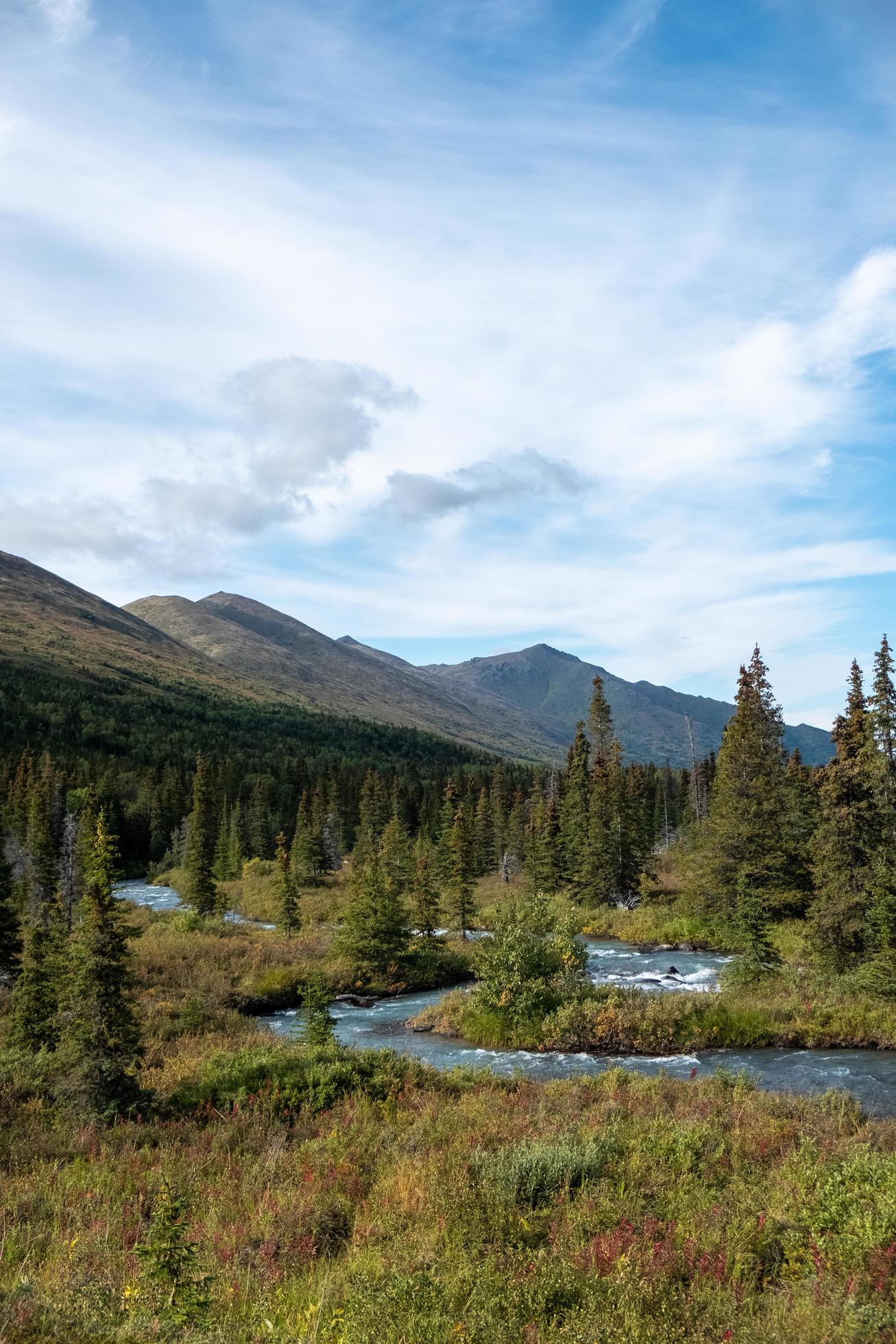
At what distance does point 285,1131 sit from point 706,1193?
731cm

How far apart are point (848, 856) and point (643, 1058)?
13137mm

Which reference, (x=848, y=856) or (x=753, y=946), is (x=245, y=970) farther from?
(x=848, y=856)

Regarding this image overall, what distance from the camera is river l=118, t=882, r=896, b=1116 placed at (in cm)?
2009

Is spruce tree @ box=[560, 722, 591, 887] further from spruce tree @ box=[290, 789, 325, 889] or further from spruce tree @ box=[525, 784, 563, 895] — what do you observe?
spruce tree @ box=[290, 789, 325, 889]

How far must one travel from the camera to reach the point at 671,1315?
6293 millimetres

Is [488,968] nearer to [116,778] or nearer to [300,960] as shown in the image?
[300,960]

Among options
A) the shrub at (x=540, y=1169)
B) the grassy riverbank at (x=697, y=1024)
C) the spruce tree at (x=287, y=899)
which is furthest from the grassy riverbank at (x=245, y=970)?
the shrub at (x=540, y=1169)

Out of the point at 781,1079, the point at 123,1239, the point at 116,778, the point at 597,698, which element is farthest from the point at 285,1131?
the point at 116,778

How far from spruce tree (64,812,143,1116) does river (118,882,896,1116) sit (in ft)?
29.4

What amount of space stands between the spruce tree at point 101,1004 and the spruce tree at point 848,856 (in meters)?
26.5

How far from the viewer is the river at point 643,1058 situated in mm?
20094

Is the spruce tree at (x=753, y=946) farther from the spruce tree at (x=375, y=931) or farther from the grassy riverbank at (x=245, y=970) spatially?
the spruce tree at (x=375, y=931)

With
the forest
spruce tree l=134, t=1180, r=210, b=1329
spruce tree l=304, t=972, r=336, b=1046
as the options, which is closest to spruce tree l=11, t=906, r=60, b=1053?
the forest

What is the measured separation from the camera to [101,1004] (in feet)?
46.5
